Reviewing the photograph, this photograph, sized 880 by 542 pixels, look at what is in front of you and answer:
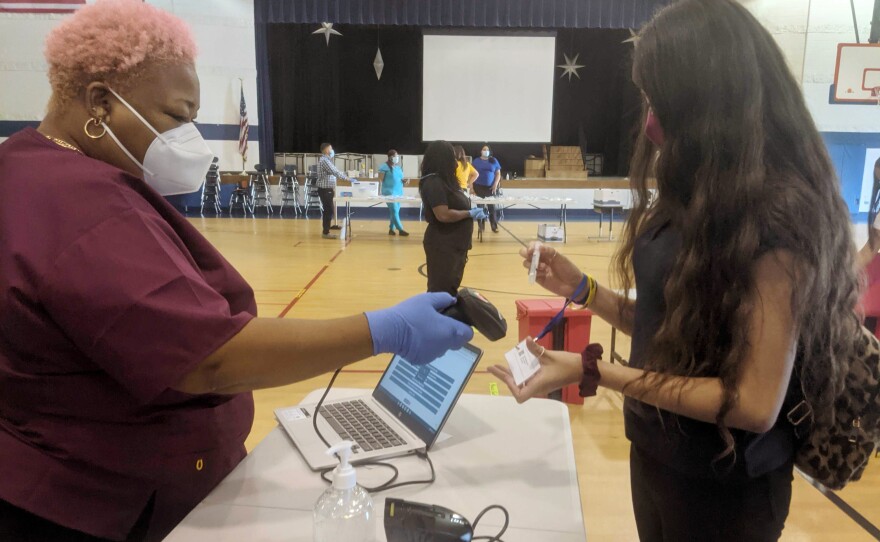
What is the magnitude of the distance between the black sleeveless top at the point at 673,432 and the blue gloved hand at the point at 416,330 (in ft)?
1.15

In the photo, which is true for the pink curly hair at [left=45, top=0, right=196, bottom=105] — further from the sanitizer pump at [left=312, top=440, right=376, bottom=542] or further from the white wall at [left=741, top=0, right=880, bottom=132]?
the white wall at [left=741, top=0, right=880, bottom=132]

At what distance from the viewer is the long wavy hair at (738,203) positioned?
36.5 inches

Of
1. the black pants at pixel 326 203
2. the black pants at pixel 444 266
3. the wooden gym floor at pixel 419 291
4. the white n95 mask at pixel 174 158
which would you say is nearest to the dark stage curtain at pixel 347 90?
the wooden gym floor at pixel 419 291

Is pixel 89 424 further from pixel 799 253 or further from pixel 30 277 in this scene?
pixel 799 253

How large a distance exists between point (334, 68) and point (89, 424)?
1376 cm

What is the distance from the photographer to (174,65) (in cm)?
104

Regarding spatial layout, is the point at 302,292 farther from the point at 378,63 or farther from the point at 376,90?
the point at 376,90

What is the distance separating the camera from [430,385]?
4.50ft

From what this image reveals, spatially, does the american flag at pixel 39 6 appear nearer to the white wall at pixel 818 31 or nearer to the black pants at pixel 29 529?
the black pants at pixel 29 529

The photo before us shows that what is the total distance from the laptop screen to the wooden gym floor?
1013 mm

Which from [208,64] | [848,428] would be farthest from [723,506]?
[208,64]

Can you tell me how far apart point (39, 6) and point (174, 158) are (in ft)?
19.1

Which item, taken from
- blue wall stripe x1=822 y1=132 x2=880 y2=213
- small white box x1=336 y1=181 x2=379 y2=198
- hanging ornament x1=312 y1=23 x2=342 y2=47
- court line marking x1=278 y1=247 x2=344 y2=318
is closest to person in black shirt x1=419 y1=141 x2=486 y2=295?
court line marking x1=278 y1=247 x2=344 y2=318

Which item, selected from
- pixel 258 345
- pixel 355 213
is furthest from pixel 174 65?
pixel 355 213
